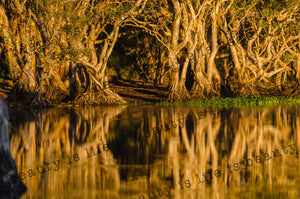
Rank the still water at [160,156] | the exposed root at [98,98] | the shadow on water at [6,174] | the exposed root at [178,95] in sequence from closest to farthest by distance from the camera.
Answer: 1. the shadow on water at [6,174]
2. the still water at [160,156]
3. the exposed root at [98,98]
4. the exposed root at [178,95]

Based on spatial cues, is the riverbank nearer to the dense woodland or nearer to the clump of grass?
the clump of grass

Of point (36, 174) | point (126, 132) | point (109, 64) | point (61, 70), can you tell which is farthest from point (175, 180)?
point (109, 64)

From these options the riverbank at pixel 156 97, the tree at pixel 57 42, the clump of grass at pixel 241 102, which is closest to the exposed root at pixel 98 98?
the tree at pixel 57 42

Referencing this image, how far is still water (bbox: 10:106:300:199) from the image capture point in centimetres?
1114

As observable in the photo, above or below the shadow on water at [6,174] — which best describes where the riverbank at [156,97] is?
above

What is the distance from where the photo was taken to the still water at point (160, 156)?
1114 centimetres

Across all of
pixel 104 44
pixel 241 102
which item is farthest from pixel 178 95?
pixel 104 44

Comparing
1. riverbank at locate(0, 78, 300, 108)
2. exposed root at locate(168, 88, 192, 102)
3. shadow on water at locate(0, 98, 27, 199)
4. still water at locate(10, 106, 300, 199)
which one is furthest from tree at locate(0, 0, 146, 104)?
shadow on water at locate(0, 98, 27, 199)

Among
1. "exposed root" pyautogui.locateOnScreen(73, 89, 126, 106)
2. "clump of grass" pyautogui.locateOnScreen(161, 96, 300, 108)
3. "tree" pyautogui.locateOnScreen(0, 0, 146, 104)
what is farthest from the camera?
"exposed root" pyautogui.locateOnScreen(73, 89, 126, 106)

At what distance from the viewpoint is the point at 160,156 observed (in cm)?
1474

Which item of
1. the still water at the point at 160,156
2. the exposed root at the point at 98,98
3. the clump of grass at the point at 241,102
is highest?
the exposed root at the point at 98,98

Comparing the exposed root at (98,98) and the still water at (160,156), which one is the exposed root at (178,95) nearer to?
the exposed root at (98,98)

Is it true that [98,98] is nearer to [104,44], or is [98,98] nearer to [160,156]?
[104,44]

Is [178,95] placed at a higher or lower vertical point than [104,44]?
lower
